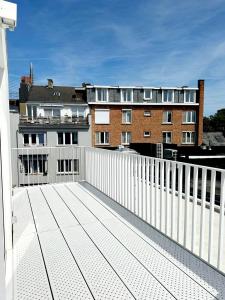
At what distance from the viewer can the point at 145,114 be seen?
31.9 meters

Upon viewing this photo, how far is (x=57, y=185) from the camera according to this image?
611 centimetres

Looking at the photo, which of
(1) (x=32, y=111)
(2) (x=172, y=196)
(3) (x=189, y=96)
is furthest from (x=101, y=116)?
(2) (x=172, y=196)

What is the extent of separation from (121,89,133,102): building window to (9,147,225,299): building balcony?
1081 inches

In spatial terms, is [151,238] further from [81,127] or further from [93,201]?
[81,127]

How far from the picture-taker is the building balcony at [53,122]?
2598 cm

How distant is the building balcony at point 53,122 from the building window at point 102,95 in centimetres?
376

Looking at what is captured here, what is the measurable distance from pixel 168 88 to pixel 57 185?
29.1m

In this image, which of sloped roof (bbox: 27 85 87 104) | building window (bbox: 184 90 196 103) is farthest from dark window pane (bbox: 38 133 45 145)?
building window (bbox: 184 90 196 103)

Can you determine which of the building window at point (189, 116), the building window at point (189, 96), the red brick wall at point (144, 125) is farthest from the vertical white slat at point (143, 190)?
the building window at point (189, 96)

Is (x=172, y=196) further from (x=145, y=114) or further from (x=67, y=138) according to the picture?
(x=145, y=114)

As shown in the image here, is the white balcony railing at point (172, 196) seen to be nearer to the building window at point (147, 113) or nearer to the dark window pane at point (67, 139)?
the dark window pane at point (67, 139)

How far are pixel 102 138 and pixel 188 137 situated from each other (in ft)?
39.2

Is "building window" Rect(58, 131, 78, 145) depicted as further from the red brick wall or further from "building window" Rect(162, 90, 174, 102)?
"building window" Rect(162, 90, 174, 102)

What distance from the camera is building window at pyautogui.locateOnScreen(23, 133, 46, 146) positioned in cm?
2644
